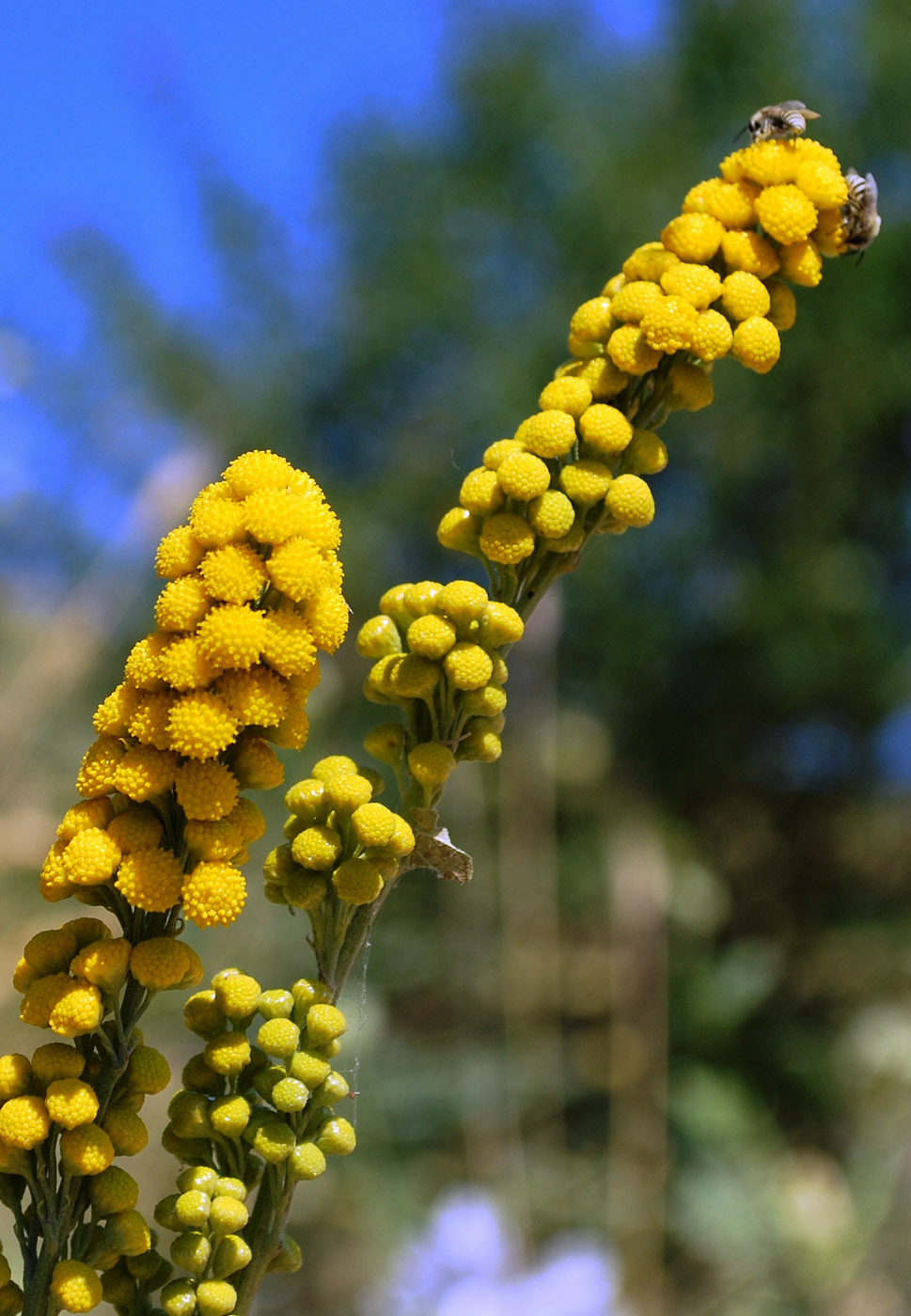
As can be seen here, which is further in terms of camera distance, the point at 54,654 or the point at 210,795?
the point at 54,654

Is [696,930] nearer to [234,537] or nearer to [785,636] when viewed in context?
[785,636]

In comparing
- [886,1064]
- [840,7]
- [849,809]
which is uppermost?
[840,7]

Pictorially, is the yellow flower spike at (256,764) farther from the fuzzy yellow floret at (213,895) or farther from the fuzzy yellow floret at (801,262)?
the fuzzy yellow floret at (801,262)

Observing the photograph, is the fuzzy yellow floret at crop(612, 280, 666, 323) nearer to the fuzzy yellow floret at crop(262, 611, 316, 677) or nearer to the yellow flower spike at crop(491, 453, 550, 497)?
the yellow flower spike at crop(491, 453, 550, 497)

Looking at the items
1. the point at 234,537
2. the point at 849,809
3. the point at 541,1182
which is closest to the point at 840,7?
the point at 849,809

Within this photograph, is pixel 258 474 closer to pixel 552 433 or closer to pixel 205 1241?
pixel 552 433

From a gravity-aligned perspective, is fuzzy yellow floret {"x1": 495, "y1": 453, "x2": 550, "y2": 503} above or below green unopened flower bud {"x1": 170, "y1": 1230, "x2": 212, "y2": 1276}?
above

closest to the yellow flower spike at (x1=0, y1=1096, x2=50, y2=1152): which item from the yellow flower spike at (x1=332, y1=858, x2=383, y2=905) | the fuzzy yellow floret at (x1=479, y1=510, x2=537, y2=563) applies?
the yellow flower spike at (x1=332, y1=858, x2=383, y2=905)
